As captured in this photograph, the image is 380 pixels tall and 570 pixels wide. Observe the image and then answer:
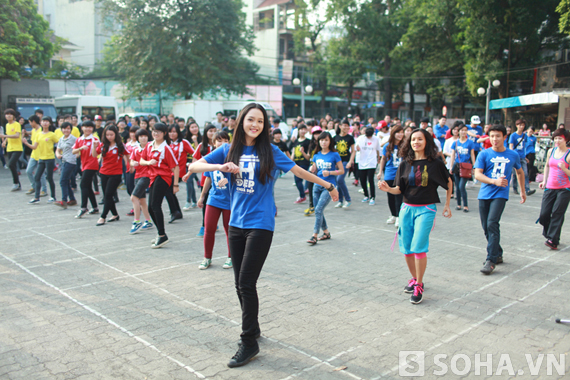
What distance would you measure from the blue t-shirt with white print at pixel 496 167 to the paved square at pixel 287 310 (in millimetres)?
980

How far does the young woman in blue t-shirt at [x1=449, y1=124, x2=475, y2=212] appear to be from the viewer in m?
10.2

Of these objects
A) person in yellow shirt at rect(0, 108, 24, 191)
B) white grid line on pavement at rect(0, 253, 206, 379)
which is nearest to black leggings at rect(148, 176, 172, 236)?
white grid line on pavement at rect(0, 253, 206, 379)

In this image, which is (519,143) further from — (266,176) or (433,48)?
(433,48)

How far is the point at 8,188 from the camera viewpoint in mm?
13234

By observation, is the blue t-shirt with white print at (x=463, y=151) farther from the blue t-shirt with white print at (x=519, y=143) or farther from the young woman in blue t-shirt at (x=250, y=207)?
the young woman in blue t-shirt at (x=250, y=207)

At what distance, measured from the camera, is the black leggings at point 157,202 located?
23.4 ft

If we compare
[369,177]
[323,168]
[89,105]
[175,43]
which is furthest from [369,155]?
[175,43]

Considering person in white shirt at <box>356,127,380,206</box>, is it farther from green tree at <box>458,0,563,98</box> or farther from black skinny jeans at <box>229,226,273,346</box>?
green tree at <box>458,0,563,98</box>

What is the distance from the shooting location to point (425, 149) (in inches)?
200

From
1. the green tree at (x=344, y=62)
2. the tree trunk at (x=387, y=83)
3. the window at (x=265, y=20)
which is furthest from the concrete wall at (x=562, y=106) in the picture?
the window at (x=265, y=20)

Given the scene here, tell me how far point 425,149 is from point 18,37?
22.5 metres

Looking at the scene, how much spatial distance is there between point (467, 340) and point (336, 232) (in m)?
4.23

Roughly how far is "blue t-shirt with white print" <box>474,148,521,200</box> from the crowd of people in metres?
0.01

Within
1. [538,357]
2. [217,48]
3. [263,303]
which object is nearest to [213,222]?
[263,303]
